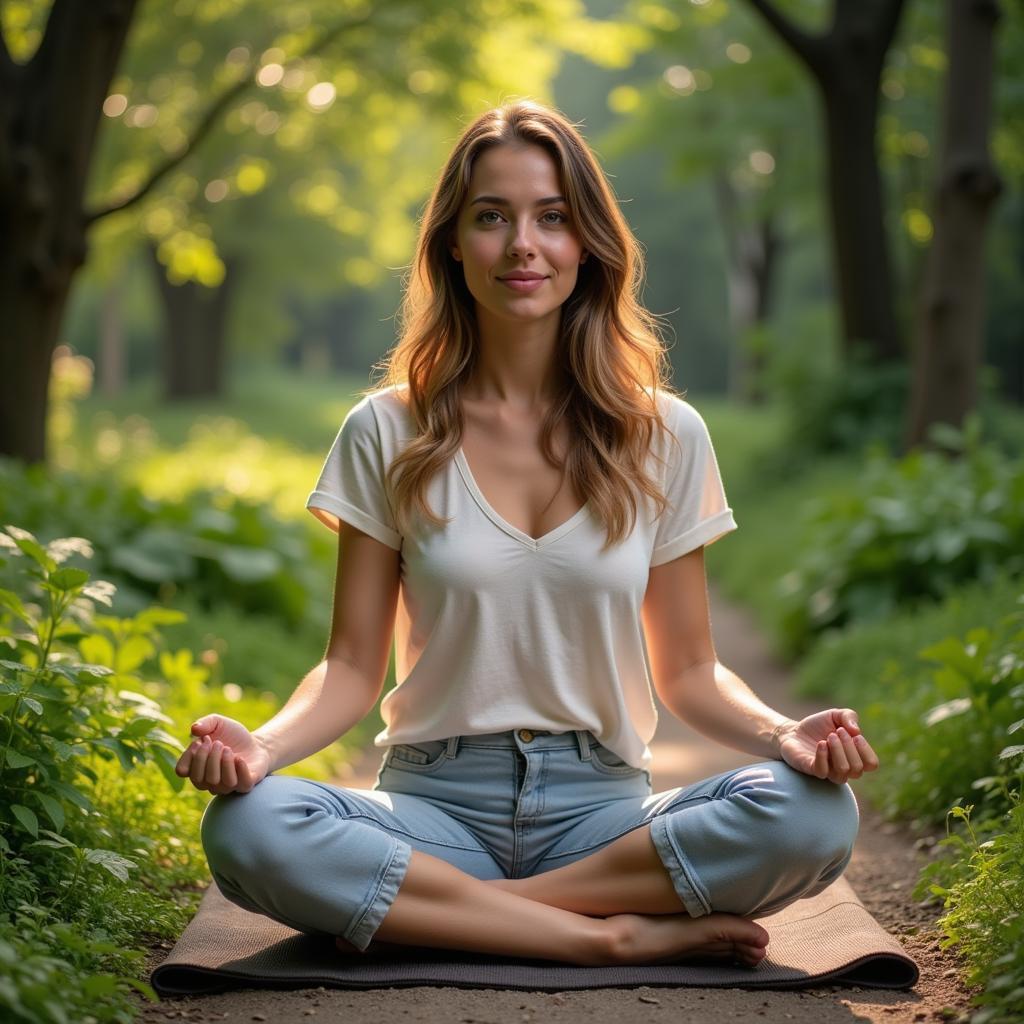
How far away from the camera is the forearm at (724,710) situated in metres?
3.04

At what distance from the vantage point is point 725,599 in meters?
Result: 10.1

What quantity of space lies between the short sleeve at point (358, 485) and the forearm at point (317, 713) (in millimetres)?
315

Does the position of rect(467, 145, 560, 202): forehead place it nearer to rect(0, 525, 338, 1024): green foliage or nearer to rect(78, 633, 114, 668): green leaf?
rect(0, 525, 338, 1024): green foliage

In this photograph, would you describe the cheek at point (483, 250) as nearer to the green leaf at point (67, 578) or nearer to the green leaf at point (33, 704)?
the green leaf at point (67, 578)

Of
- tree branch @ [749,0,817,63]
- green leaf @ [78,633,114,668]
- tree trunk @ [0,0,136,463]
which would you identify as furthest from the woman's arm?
tree branch @ [749,0,817,63]

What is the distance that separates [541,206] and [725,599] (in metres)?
7.20

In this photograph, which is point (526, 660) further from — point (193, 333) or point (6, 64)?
point (193, 333)

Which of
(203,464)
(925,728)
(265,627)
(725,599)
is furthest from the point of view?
(203,464)

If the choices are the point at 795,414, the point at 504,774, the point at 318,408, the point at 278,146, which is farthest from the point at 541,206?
the point at 318,408

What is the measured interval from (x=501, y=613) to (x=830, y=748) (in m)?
0.75

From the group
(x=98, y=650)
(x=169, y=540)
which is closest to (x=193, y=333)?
(x=169, y=540)

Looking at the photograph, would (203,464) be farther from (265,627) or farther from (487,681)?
(487,681)

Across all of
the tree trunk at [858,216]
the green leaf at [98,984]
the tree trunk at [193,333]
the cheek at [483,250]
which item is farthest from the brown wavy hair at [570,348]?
the tree trunk at [193,333]

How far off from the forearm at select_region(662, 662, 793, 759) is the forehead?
44.6 inches
